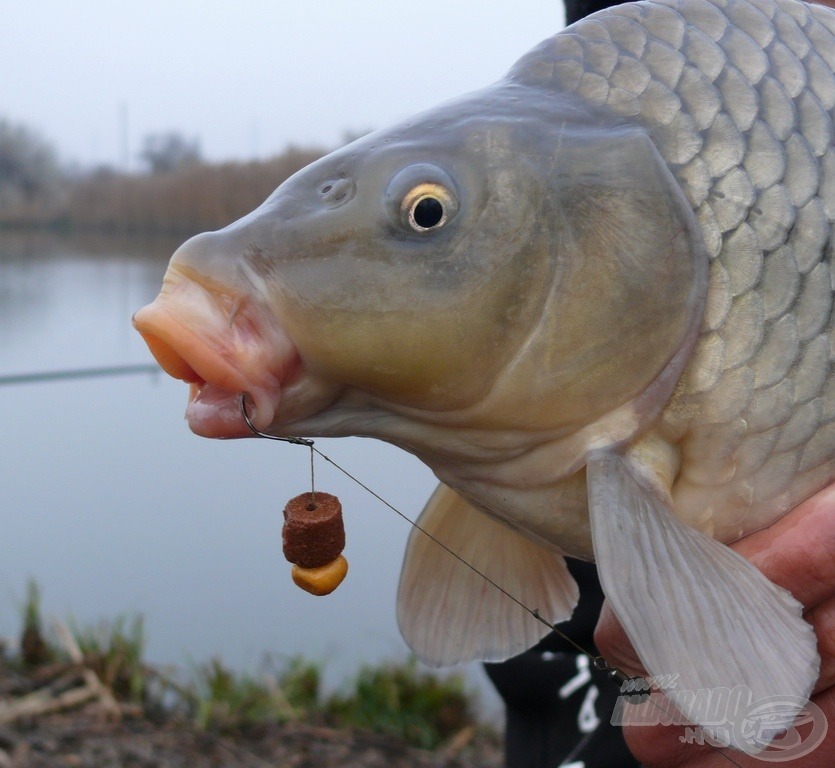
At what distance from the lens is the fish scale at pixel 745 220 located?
0.69 m

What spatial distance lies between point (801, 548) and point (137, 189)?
20.9ft

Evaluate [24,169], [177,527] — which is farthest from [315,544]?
[24,169]

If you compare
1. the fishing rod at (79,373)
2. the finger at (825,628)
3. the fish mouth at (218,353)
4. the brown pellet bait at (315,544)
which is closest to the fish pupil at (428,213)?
the fish mouth at (218,353)

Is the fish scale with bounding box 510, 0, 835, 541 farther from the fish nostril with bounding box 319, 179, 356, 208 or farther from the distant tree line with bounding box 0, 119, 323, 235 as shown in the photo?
the distant tree line with bounding box 0, 119, 323, 235

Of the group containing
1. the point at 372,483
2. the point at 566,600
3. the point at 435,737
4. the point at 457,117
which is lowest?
the point at 435,737

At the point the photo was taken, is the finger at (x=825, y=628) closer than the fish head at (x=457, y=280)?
No

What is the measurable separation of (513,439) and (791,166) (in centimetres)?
30

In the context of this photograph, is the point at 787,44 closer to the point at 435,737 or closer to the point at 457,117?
the point at 457,117

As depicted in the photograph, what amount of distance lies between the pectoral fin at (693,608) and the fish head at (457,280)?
0.26 feet

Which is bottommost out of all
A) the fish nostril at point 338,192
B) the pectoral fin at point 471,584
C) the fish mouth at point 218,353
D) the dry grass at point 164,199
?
the pectoral fin at point 471,584

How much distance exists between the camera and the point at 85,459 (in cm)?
328

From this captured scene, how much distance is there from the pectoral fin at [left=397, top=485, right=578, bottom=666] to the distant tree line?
943mm

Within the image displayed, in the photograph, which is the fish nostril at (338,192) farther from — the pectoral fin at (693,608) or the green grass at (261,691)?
the green grass at (261,691)

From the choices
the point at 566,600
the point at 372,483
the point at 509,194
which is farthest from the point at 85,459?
the point at 509,194
